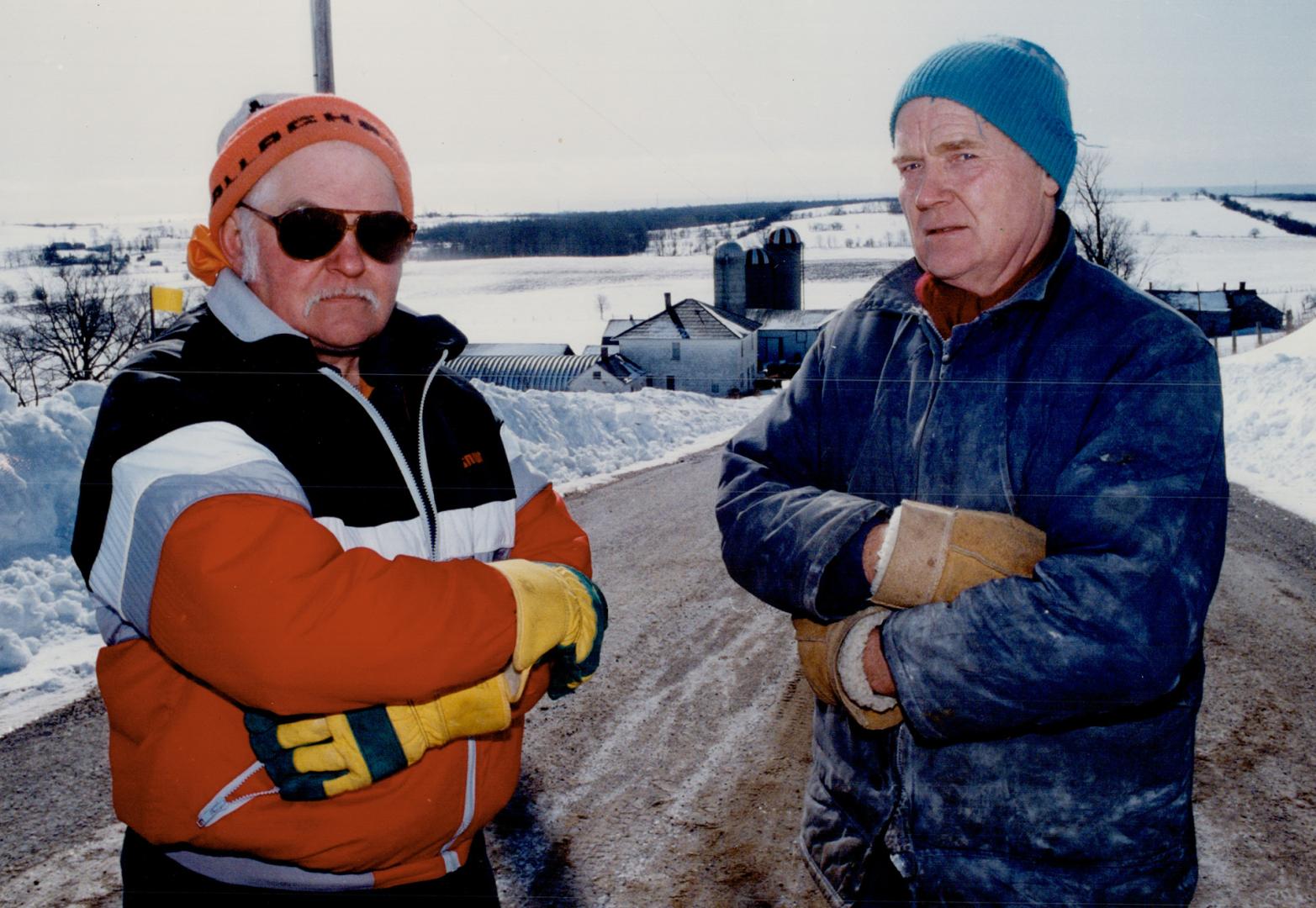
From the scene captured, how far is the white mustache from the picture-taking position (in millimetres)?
1840

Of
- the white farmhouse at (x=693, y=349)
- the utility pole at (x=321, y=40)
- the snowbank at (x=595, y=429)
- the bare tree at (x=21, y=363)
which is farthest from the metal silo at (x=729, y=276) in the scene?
the utility pole at (x=321, y=40)

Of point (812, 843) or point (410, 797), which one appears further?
point (812, 843)

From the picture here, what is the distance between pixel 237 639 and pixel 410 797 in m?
0.52

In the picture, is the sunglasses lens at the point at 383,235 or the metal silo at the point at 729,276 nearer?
the sunglasses lens at the point at 383,235

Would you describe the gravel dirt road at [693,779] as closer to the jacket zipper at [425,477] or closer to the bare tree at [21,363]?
the jacket zipper at [425,477]

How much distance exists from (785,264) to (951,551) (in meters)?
59.1

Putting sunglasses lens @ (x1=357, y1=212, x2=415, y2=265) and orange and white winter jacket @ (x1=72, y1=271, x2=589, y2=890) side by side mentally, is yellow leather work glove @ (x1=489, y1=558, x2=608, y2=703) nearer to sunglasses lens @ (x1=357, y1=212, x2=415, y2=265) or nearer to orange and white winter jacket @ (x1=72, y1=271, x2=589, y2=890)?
orange and white winter jacket @ (x1=72, y1=271, x2=589, y2=890)

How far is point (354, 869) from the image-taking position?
168 cm

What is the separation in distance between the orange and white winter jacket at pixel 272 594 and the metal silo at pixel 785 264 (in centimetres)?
5867

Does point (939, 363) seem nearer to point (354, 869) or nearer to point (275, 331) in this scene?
point (275, 331)

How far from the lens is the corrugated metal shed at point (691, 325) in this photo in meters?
47.2

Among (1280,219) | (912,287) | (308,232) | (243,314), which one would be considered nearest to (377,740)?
(243,314)

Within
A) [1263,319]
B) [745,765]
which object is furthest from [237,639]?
[1263,319]

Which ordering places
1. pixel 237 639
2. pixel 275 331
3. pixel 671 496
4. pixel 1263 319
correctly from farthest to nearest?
pixel 1263 319 → pixel 671 496 → pixel 275 331 → pixel 237 639
